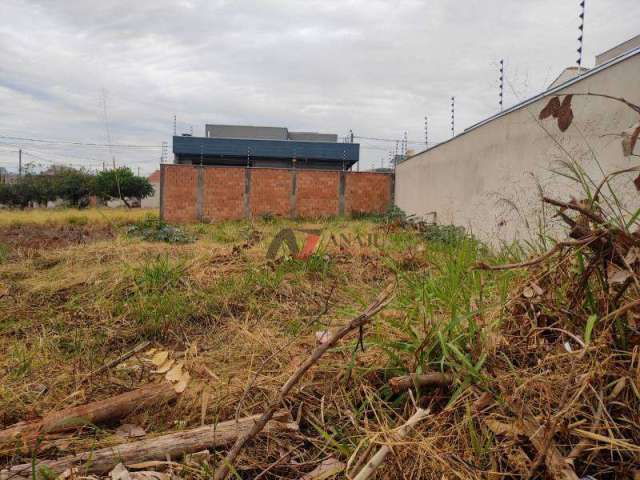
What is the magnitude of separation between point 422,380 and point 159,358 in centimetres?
151

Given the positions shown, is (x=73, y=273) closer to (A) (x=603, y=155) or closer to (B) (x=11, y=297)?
(B) (x=11, y=297)

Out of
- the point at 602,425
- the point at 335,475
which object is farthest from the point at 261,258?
the point at 602,425

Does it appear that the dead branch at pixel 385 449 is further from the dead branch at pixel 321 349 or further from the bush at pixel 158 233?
the bush at pixel 158 233

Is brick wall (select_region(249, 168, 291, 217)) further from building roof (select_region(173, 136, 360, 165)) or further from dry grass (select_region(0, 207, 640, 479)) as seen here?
building roof (select_region(173, 136, 360, 165))

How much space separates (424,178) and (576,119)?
23.2 ft

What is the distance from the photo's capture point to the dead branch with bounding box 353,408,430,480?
38.3 inches

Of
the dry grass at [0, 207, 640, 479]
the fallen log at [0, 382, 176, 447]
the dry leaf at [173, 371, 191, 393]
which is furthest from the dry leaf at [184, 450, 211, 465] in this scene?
the dry leaf at [173, 371, 191, 393]

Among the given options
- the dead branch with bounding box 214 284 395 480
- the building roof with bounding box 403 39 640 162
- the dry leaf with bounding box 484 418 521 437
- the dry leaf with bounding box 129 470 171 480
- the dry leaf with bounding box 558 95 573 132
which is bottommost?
the dry leaf with bounding box 129 470 171 480

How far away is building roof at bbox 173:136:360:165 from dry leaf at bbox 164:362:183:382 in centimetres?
3026

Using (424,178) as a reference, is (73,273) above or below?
below

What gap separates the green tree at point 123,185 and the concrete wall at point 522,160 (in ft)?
82.8

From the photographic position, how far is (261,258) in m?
4.70

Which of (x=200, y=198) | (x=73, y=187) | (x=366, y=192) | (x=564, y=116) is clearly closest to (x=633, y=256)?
(x=564, y=116)

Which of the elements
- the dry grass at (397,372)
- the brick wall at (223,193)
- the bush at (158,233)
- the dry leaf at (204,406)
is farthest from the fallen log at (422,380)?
the brick wall at (223,193)
